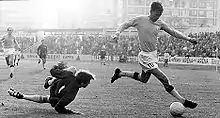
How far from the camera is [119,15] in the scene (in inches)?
2709

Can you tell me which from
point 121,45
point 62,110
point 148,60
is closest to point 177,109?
point 148,60

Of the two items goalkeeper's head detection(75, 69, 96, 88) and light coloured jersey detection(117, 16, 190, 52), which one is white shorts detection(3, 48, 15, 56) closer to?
light coloured jersey detection(117, 16, 190, 52)

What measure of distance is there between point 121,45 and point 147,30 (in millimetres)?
33630

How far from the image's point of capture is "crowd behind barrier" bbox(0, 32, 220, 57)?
3492cm

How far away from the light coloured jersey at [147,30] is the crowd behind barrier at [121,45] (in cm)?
2512

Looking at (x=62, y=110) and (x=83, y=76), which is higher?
(x=83, y=76)

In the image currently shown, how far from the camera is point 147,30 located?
8.38 metres

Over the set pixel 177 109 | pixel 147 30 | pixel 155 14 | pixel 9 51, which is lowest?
pixel 177 109

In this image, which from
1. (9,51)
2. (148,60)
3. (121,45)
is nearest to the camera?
(148,60)

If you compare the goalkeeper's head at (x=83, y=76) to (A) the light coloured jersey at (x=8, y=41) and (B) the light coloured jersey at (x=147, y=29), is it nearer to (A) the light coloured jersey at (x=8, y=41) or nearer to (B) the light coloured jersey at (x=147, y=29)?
(B) the light coloured jersey at (x=147, y=29)

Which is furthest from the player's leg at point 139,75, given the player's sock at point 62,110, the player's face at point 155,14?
the player's sock at point 62,110

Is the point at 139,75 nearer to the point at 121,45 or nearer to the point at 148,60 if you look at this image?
the point at 148,60

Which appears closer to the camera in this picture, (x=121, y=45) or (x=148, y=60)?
(x=148, y=60)

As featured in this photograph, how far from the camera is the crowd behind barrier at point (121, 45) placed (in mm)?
34916
